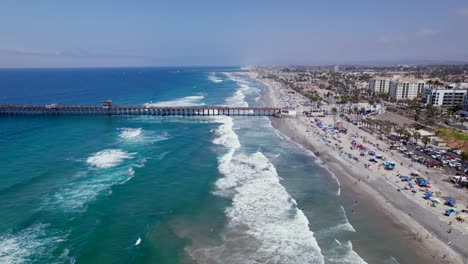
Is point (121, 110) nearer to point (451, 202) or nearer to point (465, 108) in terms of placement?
point (451, 202)

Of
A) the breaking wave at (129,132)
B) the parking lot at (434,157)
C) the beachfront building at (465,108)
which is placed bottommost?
the parking lot at (434,157)

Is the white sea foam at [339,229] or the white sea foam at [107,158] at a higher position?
the white sea foam at [107,158]

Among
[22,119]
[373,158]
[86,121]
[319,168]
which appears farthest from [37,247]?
[22,119]

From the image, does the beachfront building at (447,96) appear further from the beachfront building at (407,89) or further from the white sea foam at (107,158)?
the white sea foam at (107,158)

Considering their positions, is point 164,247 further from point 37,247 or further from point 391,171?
point 391,171

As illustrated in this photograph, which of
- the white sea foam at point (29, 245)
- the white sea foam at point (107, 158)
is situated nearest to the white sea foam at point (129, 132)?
the white sea foam at point (107, 158)

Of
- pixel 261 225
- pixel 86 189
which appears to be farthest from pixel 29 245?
pixel 261 225
